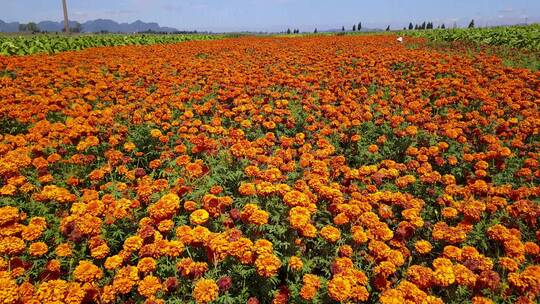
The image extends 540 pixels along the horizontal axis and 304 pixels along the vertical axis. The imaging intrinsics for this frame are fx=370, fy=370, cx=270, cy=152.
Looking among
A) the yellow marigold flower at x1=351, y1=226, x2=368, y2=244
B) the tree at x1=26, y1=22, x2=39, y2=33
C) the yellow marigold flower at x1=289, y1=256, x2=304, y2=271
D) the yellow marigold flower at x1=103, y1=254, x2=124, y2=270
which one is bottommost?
the yellow marigold flower at x1=289, y1=256, x2=304, y2=271

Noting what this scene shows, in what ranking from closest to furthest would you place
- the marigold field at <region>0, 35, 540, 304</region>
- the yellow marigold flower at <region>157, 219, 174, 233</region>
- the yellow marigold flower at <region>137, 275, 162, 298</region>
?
1. the yellow marigold flower at <region>137, 275, 162, 298</region>
2. the marigold field at <region>0, 35, 540, 304</region>
3. the yellow marigold flower at <region>157, 219, 174, 233</region>

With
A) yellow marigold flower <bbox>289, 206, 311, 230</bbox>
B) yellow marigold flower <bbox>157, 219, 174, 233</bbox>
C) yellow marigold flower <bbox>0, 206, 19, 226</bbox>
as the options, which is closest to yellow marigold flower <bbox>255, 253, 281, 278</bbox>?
yellow marigold flower <bbox>289, 206, 311, 230</bbox>

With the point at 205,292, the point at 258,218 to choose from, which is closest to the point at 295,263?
the point at 258,218

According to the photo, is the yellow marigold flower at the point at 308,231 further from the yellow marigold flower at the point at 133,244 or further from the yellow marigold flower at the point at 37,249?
the yellow marigold flower at the point at 37,249

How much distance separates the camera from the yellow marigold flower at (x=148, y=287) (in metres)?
2.77

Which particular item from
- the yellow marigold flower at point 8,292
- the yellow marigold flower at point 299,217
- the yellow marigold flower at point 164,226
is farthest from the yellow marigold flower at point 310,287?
the yellow marigold flower at point 8,292

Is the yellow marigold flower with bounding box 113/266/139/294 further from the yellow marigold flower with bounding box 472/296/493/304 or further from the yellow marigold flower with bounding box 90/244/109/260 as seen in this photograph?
the yellow marigold flower with bounding box 472/296/493/304

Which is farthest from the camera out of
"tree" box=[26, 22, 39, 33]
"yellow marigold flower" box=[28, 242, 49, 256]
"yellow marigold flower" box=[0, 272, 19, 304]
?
"tree" box=[26, 22, 39, 33]

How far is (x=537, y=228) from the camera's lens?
4062 millimetres

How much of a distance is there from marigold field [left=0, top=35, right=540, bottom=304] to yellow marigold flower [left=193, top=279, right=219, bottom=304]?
0.02 m

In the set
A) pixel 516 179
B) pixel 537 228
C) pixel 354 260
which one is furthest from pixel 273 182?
pixel 516 179

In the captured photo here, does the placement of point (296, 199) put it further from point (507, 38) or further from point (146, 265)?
point (507, 38)

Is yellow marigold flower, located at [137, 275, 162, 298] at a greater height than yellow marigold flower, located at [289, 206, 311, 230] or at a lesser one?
lesser

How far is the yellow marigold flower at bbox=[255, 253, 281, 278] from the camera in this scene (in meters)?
2.84
